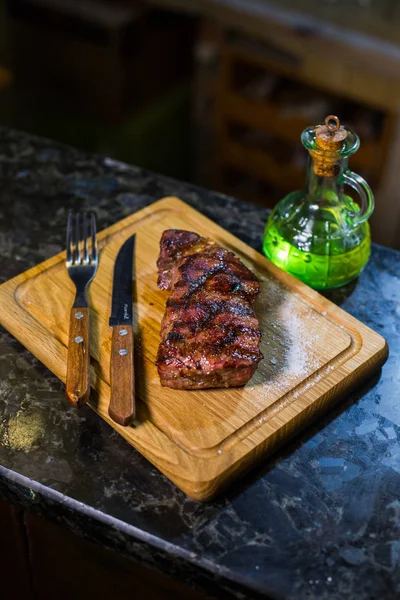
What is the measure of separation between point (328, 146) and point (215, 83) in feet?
6.36

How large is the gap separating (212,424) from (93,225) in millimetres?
560

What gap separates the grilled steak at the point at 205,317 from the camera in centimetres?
110

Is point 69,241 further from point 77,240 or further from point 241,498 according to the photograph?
point 241,498

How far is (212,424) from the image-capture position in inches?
42.1

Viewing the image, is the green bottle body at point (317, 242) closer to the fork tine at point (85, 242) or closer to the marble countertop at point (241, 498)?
the marble countertop at point (241, 498)

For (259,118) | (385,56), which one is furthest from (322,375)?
(259,118)

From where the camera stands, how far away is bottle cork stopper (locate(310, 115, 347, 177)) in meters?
1.21

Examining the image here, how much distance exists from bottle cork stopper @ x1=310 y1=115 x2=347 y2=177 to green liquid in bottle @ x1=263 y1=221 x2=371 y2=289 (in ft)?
0.45

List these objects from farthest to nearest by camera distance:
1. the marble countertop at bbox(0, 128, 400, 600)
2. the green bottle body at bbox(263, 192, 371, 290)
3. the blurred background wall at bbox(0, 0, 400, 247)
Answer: the blurred background wall at bbox(0, 0, 400, 247) → the green bottle body at bbox(263, 192, 371, 290) → the marble countertop at bbox(0, 128, 400, 600)

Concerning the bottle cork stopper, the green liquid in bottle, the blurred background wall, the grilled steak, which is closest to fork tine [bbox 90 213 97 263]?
the grilled steak

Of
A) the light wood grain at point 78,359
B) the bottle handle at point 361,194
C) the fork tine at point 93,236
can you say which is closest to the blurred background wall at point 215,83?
the bottle handle at point 361,194

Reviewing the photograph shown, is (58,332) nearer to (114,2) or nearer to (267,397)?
(267,397)

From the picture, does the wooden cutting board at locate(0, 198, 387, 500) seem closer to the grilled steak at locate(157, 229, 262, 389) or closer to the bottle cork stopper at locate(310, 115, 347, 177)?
the grilled steak at locate(157, 229, 262, 389)

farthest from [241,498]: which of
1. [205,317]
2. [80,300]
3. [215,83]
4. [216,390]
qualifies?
[215,83]
